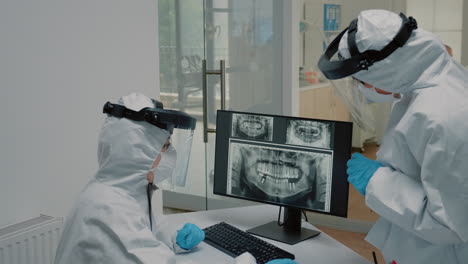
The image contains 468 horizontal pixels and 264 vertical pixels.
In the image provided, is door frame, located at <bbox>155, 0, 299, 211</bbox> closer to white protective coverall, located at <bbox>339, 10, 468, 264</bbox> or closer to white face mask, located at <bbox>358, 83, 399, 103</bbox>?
white face mask, located at <bbox>358, 83, 399, 103</bbox>

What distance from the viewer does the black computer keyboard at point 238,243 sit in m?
1.97

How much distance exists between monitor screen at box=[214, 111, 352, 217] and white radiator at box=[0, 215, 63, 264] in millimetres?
787

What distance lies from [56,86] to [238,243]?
1.19 meters

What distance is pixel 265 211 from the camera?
2473 mm

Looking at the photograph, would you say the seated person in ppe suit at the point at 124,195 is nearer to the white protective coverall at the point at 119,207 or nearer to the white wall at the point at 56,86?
the white protective coverall at the point at 119,207

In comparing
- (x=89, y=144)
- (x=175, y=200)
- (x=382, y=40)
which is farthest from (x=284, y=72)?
(x=382, y=40)

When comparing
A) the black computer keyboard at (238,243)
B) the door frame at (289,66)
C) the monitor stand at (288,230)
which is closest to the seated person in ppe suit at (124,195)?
the black computer keyboard at (238,243)

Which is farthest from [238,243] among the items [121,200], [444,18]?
[444,18]

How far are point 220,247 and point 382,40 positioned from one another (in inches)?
37.4

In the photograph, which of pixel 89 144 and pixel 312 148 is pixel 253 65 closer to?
pixel 89 144

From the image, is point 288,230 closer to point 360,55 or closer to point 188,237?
point 188,237

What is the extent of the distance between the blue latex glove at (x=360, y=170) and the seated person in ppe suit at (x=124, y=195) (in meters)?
0.45

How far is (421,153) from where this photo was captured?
66.4 inches

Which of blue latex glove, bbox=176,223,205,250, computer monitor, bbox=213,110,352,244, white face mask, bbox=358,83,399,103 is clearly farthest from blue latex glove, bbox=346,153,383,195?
blue latex glove, bbox=176,223,205,250
